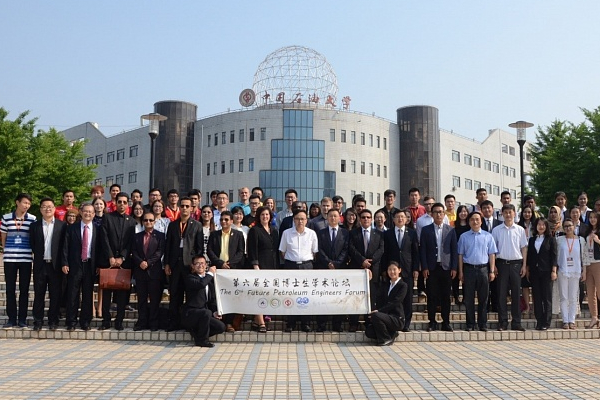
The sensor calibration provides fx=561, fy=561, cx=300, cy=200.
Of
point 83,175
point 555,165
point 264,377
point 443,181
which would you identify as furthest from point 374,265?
point 443,181

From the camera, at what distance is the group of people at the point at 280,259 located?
9.03 meters

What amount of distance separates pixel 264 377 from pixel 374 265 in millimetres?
3515

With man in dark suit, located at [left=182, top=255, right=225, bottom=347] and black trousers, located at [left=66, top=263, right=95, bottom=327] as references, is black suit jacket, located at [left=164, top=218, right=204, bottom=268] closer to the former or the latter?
man in dark suit, located at [left=182, top=255, right=225, bottom=347]

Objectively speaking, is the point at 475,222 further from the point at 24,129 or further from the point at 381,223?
the point at 24,129

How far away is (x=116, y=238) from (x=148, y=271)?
85 centimetres

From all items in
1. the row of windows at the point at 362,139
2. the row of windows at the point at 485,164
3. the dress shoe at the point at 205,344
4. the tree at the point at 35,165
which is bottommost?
the dress shoe at the point at 205,344

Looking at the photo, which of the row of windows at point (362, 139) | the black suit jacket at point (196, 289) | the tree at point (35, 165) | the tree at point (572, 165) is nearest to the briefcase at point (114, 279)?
the black suit jacket at point (196, 289)

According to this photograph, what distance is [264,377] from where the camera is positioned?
6211 millimetres

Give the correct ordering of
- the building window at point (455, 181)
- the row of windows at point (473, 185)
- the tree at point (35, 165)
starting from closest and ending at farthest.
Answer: the tree at point (35, 165) < the building window at point (455, 181) < the row of windows at point (473, 185)

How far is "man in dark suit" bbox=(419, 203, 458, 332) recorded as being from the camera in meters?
9.25

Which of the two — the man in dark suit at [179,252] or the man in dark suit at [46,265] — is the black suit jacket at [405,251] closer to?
the man in dark suit at [179,252]

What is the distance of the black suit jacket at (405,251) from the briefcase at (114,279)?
14.0 ft

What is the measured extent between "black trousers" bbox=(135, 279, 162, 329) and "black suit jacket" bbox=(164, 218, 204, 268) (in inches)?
17.0

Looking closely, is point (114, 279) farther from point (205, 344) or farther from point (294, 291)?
point (294, 291)
